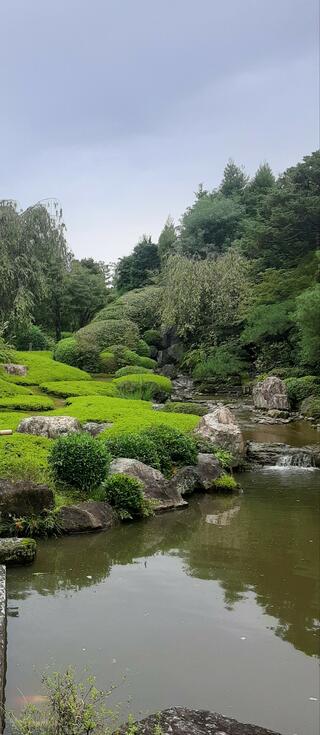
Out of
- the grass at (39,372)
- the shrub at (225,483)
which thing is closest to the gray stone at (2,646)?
the shrub at (225,483)

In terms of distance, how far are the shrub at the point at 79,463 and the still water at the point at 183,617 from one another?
90 centimetres

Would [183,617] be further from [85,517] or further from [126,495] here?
[126,495]

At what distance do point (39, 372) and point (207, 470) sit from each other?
13.0 meters

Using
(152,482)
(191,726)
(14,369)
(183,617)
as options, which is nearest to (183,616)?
(183,617)

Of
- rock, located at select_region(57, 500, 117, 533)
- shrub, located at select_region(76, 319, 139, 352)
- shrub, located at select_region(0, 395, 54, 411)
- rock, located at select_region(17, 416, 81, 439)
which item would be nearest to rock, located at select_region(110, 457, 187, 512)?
rock, located at select_region(57, 500, 117, 533)

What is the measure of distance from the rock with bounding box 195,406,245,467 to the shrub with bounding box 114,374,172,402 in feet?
23.6

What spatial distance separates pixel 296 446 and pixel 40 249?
15.2 meters

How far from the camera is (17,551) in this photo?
616 cm

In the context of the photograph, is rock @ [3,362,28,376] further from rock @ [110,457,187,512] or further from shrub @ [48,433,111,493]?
shrub @ [48,433,111,493]

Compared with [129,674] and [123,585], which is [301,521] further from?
[129,674]

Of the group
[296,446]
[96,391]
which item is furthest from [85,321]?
[296,446]

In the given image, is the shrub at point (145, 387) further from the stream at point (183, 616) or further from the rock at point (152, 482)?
the stream at point (183, 616)

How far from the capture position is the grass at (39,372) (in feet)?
67.2

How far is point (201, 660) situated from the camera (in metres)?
4.24
